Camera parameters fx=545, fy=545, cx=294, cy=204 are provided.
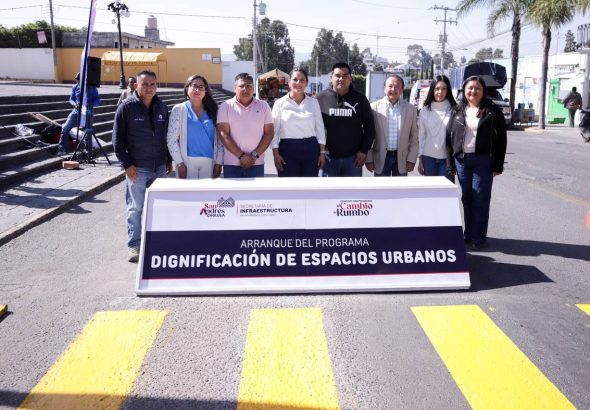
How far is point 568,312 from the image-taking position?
4.61m

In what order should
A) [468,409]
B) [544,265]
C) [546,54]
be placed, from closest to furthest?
[468,409] → [544,265] → [546,54]

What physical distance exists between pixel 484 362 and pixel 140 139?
3.99 m

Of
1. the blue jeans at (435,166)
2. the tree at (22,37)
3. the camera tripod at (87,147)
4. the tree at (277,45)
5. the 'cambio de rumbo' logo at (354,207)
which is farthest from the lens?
the tree at (277,45)

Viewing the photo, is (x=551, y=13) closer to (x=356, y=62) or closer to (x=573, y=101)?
(x=573, y=101)

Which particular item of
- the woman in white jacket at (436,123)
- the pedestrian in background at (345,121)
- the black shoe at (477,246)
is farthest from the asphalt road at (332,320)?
the pedestrian in background at (345,121)

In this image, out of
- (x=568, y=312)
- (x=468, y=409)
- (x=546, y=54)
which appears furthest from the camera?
(x=546, y=54)

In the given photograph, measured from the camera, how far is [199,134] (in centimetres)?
572

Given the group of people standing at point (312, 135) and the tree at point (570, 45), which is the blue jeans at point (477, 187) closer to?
the group of people standing at point (312, 135)

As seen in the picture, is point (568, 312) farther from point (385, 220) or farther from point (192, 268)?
point (192, 268)

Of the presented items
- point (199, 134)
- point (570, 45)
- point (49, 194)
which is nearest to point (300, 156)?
point (199, 134)

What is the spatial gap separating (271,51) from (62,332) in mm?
100951

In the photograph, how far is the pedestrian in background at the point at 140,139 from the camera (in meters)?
5.70

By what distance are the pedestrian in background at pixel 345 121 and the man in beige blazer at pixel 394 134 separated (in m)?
0.23

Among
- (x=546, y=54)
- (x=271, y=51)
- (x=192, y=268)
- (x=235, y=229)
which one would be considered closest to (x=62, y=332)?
(x=192, y=268)
